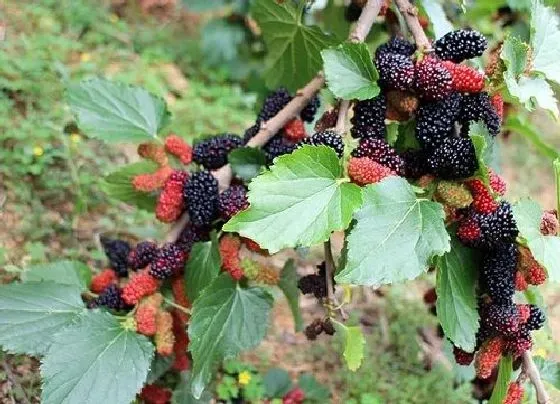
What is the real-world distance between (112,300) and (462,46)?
0.74m

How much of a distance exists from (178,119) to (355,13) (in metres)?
0.96

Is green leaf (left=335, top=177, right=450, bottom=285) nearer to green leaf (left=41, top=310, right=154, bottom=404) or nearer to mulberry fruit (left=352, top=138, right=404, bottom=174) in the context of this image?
mulberry fruit (left=352, top=138, right=404, bottom=174)

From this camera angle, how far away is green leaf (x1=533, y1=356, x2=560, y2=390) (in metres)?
1.30

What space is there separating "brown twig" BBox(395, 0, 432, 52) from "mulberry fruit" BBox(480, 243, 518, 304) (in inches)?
14.4

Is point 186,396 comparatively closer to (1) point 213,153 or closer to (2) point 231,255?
(2) point 231,255

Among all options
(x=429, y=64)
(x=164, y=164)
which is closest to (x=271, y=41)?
(x=164, y=164)

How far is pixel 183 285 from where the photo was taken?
4.49 feet

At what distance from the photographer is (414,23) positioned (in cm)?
133

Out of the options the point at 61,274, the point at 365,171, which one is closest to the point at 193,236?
the point at 61,274

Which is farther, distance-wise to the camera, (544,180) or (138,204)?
Result: (544,180)

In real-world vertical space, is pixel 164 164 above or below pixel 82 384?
above

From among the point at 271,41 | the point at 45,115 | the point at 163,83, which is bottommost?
the point at 163,83

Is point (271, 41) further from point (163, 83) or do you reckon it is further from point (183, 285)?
point (163, 83)

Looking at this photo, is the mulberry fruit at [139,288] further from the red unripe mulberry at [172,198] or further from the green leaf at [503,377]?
the green leaf at [503,377]
